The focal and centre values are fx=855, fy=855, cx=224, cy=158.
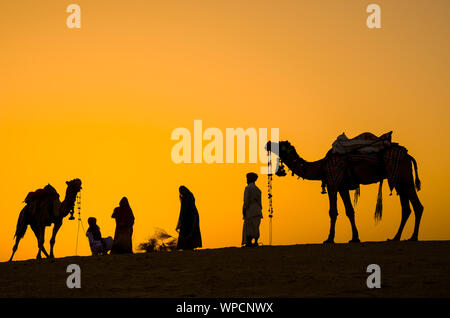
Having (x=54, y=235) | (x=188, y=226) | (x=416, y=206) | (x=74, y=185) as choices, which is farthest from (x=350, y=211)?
(x=54, y=235)

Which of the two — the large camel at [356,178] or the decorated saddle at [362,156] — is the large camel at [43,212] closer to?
the large camel at [356,178]

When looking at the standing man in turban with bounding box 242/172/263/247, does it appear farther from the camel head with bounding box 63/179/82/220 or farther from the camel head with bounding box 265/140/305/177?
the camel head with bounding box 63/179/82/220

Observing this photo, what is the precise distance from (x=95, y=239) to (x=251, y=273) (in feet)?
32.6

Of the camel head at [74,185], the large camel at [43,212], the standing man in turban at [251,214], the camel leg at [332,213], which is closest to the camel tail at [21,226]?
the large camel at [43,212]

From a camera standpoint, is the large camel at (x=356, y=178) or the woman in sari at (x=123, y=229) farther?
the woman in sari at (x=123, y=229)

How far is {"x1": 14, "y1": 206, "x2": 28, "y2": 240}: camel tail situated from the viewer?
973 inches

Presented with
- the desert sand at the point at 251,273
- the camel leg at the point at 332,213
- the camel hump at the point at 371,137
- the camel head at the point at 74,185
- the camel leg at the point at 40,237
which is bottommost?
the desert sand at the point at 251,273

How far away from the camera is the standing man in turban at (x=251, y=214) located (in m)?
23.7

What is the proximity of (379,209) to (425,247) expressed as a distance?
381cm

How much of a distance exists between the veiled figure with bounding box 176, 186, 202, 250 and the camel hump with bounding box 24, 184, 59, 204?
3685mm

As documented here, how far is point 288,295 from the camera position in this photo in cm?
1468

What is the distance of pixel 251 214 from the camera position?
77.9 feet

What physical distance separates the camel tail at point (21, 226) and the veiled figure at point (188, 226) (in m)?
4.43
